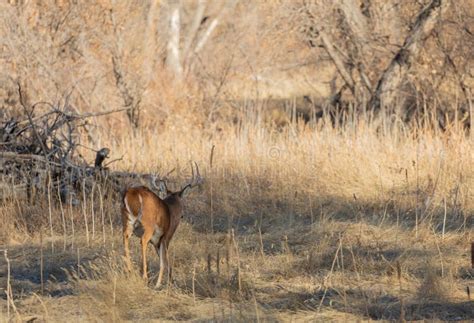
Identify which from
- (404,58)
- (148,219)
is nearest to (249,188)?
(148,219)

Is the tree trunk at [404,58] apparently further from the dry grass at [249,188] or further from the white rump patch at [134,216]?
the white rump patch at [134,216]

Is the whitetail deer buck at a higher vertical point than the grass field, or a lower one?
higher

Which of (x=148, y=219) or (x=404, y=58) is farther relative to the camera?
(x=404, y=58)

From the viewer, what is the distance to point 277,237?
943cm

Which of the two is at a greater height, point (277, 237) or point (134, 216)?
point (134, 216)

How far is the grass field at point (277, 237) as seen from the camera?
21.4 ft

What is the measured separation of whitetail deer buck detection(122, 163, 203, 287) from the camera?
6.48m

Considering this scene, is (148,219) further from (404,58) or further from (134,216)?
(404,58)

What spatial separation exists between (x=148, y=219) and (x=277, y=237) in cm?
307

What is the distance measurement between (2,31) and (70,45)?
1543 millimetres

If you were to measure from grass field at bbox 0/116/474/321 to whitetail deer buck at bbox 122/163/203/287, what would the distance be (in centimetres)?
23

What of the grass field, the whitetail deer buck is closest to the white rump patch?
the whitetail deer buck

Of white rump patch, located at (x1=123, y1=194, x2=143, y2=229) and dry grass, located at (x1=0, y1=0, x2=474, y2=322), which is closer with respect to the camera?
white rump patch, located at (x1=123, y1=194, x2=143, y2=229)

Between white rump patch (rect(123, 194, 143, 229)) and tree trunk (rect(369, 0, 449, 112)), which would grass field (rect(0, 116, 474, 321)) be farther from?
tree trunk (rect(369, 0, 449, 112))
